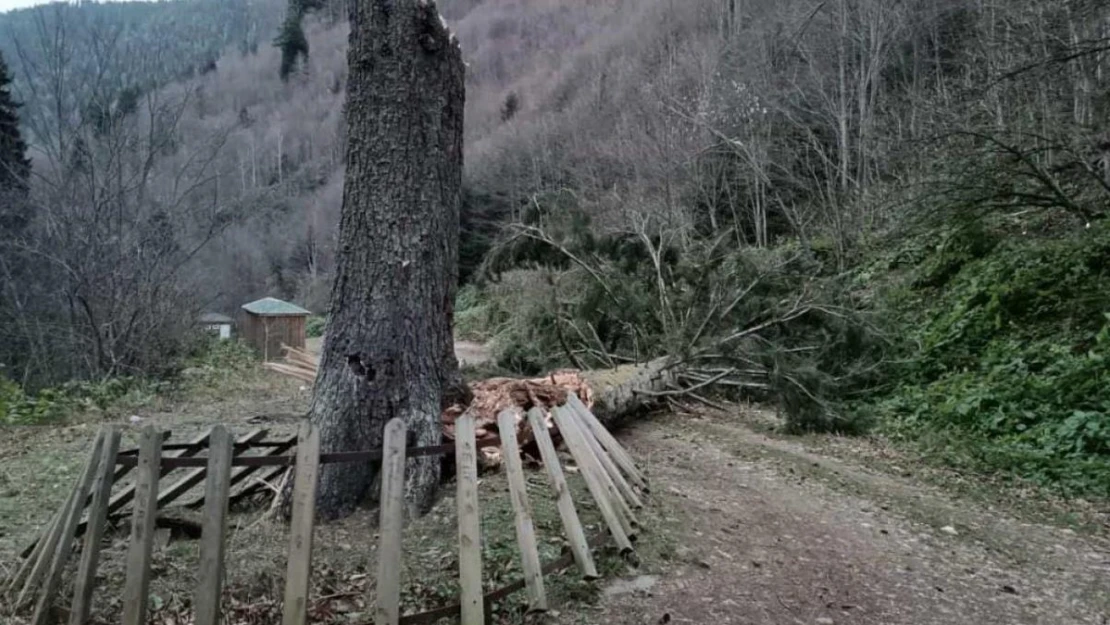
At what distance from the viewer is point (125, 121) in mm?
11328

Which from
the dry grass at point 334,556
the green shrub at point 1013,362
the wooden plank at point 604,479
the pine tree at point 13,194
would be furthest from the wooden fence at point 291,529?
the pine tree at point 13,194

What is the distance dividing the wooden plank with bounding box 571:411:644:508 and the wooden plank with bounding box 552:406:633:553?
0.15 metres

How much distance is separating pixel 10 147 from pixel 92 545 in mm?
17000

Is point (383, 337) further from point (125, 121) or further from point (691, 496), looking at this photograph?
point (125, 121)

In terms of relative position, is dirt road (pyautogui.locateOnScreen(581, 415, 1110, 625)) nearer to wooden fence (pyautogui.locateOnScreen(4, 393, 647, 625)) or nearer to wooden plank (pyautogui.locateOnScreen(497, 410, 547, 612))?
wooden plank (pyautogui.locateOnScreen(497, 410, 547, 612))

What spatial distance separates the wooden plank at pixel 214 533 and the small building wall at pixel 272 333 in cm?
1512

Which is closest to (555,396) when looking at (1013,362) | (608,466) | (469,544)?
(608,466)

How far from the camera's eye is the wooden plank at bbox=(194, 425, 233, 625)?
2484 mm

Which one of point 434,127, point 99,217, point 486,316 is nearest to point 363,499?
point 434,127

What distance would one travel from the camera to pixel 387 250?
406 centimetres

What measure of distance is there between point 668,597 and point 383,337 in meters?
2.06

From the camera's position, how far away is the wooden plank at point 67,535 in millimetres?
2758

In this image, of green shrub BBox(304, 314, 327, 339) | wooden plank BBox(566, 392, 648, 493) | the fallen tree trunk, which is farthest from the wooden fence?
green shrub BBox(304, 314, 327, 339)

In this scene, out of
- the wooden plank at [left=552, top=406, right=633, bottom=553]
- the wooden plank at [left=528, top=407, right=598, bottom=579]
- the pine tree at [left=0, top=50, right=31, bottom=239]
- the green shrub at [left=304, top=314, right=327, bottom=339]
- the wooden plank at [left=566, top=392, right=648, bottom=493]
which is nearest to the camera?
the wooden plank at [left=528, top=407, right=598, bottom=579]
